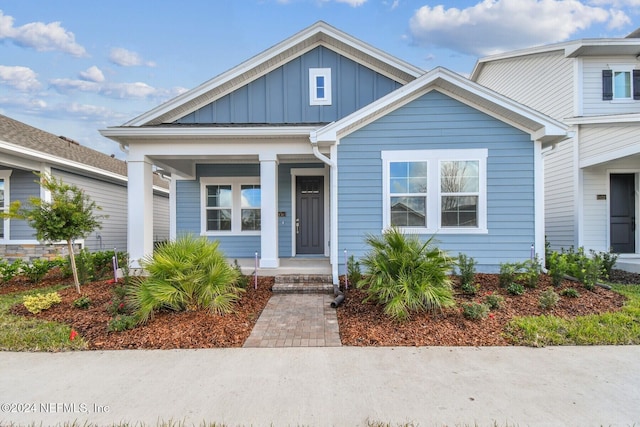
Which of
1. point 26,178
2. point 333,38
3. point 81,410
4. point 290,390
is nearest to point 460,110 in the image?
point 333,38

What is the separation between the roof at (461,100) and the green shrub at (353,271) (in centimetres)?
253

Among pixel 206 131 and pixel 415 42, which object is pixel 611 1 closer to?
pixel 415 42

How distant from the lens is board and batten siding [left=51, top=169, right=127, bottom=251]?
34.8ft

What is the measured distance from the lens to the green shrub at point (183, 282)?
4551mm

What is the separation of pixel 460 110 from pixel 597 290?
171 inches

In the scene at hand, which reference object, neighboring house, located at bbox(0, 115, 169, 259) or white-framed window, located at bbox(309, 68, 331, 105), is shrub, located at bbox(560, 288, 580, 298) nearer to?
white-framed window, located at bbox(309, 68, 331, 105)

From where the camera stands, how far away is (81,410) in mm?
2707

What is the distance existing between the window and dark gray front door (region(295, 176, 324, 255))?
8798 mm

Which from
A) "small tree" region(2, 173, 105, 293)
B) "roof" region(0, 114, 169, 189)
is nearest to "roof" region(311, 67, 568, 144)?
"small tree" region(2, 173, 105, 293)

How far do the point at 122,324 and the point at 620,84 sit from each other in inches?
540

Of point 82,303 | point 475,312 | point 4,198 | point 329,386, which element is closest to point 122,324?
point 82,303

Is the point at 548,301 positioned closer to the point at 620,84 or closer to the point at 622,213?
the point at 622,213


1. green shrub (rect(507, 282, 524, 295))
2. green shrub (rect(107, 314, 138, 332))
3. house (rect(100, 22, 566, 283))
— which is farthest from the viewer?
house (rect(100, 22, 566, 283))

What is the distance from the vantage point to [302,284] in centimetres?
661
